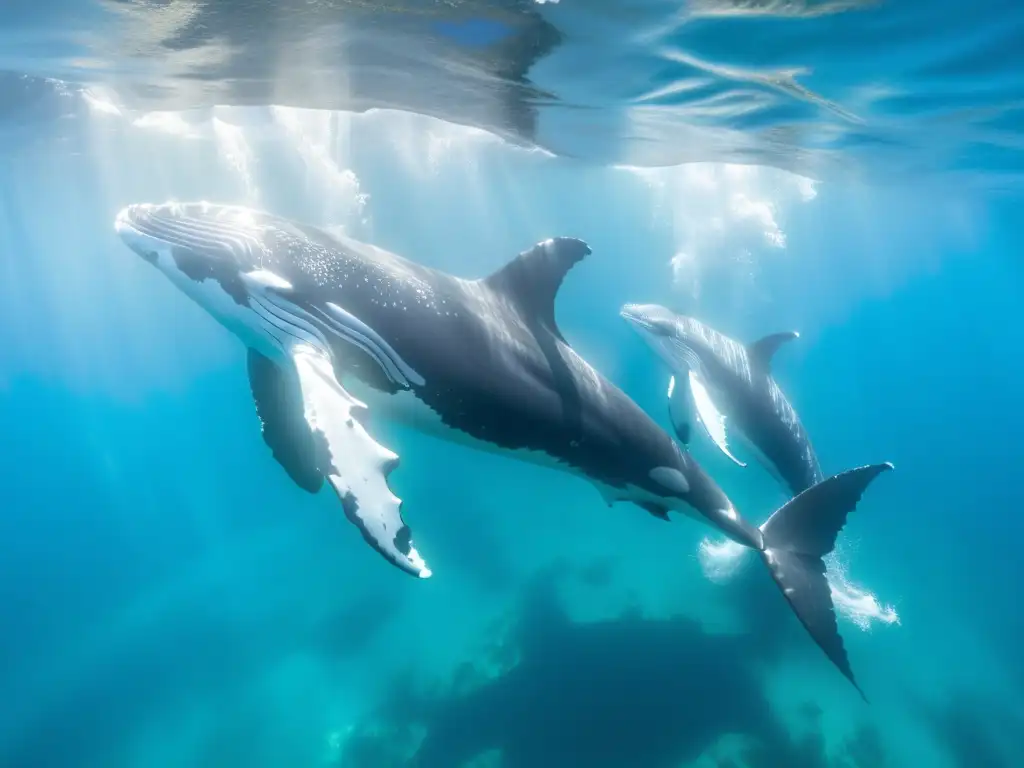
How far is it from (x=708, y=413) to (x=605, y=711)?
249 inches

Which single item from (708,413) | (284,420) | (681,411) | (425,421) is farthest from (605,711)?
(284,420)

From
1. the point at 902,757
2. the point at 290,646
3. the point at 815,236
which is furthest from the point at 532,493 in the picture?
the point at 815,236

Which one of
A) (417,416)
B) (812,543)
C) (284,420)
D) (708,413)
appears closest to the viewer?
(417,416)

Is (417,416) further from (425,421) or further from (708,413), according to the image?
(708,413)

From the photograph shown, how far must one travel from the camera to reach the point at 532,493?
23.6 m

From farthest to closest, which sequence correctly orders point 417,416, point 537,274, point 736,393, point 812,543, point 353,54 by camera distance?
point 353,54, point 736,393, point 812,543, point 537,274, point 417,416

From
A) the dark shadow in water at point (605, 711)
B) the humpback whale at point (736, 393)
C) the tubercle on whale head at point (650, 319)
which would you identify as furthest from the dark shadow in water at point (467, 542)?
the tubercle on whale head at point (650, 319)

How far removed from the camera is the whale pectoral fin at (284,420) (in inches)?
278

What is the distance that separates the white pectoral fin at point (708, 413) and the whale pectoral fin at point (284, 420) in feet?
21.2

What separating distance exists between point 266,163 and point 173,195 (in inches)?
929

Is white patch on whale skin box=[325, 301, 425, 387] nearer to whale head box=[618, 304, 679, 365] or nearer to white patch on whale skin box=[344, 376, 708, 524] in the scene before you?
white patch on whale skin box=[344, 376, 708, 524]

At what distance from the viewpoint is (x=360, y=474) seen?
4723 mm

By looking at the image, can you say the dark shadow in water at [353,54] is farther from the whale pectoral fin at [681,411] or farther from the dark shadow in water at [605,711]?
the dark shadow in water at [605,711]

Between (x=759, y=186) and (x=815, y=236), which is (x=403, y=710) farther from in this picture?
(x=815, y=236)
